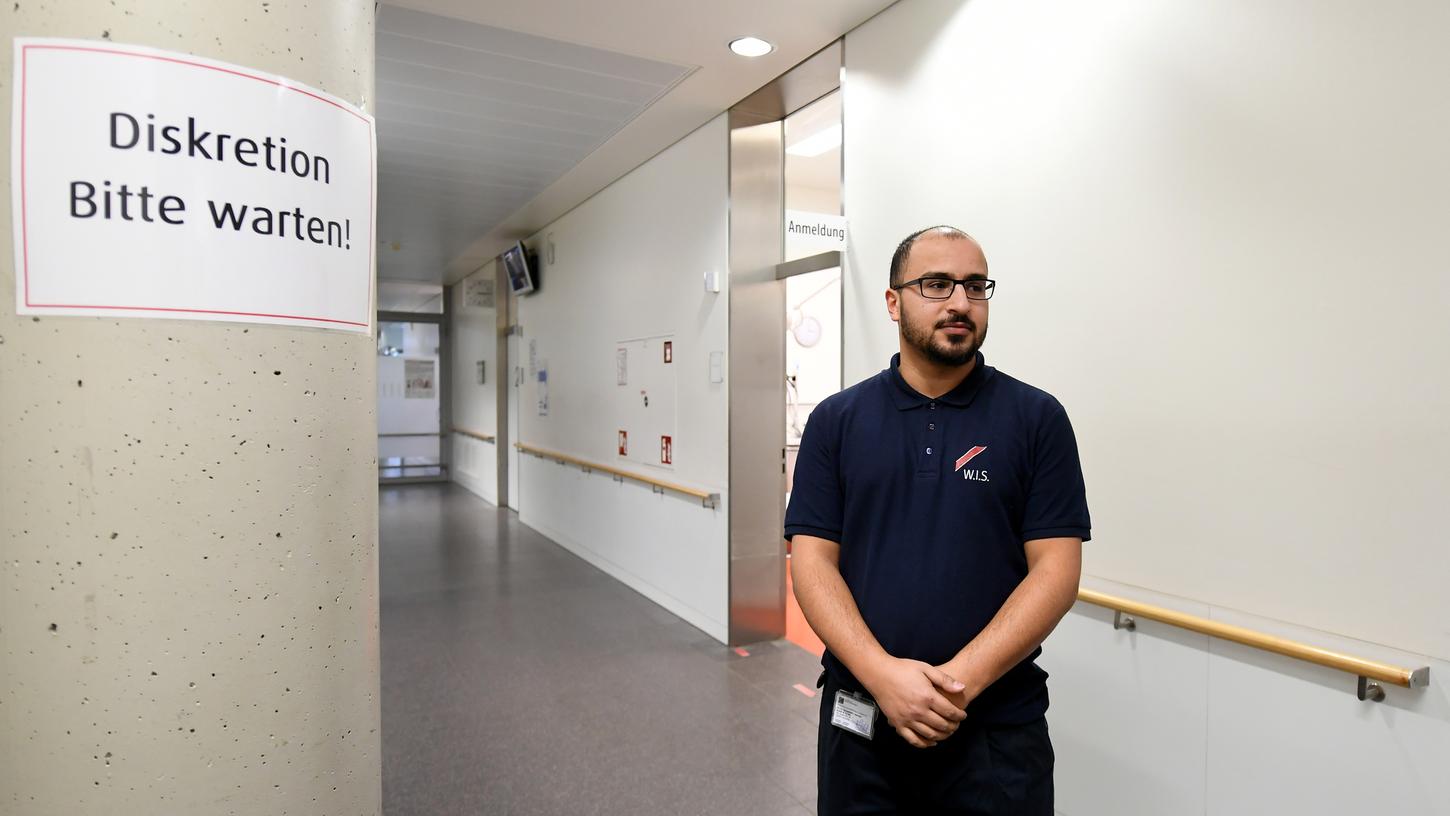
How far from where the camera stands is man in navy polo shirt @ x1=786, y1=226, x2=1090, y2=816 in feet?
4.82

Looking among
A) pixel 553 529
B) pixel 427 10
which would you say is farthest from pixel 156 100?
pixel 553 529

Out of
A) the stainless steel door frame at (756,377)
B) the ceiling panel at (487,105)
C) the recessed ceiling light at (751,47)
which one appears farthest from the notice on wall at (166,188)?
the stainless steel door frame at (756,377)

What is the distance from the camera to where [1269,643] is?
195 cm

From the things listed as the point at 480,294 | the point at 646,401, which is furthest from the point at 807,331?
the point at 480,294

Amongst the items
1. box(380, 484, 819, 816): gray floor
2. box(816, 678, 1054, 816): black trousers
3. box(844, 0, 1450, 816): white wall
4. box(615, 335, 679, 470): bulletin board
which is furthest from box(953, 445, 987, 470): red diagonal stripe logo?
box(615, 335, 679, 470): bulletin board

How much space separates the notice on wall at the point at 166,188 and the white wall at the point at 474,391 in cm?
863

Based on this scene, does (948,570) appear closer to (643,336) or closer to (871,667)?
(871,667)

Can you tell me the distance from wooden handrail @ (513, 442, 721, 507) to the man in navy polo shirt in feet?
10.5

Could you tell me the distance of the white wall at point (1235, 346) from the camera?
1759mm

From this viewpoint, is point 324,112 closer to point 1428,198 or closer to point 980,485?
point 980,485

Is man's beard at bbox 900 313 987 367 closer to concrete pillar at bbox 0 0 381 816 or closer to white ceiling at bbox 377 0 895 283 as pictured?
concrete pillar at bbox 0 0 381 816

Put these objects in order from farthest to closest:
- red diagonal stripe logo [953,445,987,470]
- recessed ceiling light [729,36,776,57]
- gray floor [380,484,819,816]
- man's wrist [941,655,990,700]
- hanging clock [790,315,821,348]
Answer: hanging clock [790,315,821,348] → recessed ceiling light [729,36,776,57] → gray floor [380,484,819,816] → red diagonal stripe logo [953,445,987,470] → man's wrist [941,655,990,700]

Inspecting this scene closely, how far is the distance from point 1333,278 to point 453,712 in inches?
139

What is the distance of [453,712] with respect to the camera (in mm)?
3637
